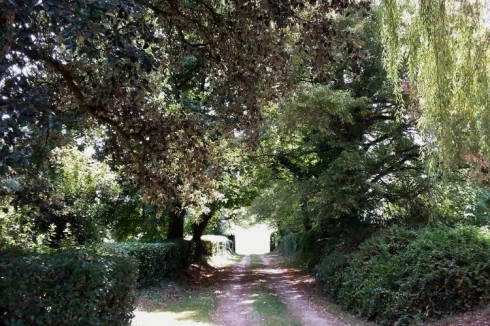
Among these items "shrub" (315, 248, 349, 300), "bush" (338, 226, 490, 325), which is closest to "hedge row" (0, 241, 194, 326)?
"bush" (338, 226, 490, 325)

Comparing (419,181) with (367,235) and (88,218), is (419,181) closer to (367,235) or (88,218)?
(367,235)

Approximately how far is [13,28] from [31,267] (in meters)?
2.52

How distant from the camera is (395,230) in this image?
12188mm

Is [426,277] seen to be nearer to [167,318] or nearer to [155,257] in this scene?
[167,318]

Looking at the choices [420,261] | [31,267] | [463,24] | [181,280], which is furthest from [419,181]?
[31,267]

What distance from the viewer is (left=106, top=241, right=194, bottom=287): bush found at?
1292 centimetres

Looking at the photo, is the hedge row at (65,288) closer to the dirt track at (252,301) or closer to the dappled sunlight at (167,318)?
the dappled sunlight at (167,318)

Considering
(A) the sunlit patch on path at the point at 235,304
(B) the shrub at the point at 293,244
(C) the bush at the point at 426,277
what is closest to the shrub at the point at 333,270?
(C) the bush at the point at 426,277

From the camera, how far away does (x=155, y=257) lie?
14.3m

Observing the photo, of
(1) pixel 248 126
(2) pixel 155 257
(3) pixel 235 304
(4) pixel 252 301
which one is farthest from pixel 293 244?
(1) pixel 248 126

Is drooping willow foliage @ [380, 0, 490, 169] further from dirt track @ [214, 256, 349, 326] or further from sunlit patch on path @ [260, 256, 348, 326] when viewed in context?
dirt track @ [214, 256, 349, 326]

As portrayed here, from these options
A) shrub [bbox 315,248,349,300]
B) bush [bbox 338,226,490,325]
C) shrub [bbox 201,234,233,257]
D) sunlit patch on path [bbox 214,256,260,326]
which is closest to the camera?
bush [bbox 338,226,490,325]

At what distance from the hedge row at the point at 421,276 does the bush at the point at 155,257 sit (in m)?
6.30

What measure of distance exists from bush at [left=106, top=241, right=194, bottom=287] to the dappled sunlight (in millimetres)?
1613
